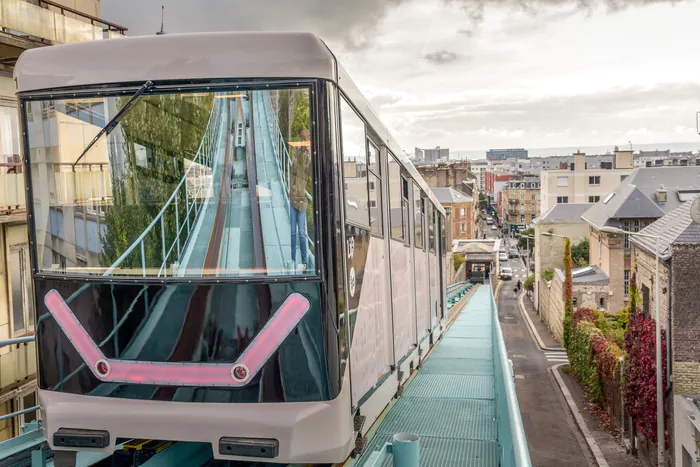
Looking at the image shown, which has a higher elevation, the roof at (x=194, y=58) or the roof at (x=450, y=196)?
the roof at (x=194, y=58)

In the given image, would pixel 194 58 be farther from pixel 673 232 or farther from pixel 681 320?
pixel 673 232

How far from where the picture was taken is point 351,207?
5.86 meters

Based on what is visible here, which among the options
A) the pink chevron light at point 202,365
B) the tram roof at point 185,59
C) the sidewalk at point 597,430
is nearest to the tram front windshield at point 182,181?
the tram roof at point 185,59

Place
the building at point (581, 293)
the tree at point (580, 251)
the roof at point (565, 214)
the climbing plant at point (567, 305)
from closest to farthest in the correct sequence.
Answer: the climbing plant at point (567, 305)
the building at point (581, 293)
the tree at point (580, 251)
the roof at point (565, 214)

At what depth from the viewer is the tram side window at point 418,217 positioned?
10.6 meters

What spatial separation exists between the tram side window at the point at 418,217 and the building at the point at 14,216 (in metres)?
8.05

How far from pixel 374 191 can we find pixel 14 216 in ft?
33.7

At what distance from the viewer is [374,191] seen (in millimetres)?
7102

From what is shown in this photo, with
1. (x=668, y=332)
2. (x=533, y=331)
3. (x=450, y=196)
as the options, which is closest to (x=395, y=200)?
(x=668, y=332)

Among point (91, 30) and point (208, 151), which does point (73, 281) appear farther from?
point (91, 30)

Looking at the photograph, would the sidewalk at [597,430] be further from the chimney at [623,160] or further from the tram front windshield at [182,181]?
the chimney at [623,160]

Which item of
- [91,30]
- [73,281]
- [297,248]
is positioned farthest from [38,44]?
[297,248]

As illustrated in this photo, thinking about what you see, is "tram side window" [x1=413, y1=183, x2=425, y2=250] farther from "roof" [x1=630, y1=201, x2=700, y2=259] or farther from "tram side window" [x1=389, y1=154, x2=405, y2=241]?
"roof" [x1=630, y1=201, x2=700, y2=259]

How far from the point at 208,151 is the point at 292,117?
2.20ft
